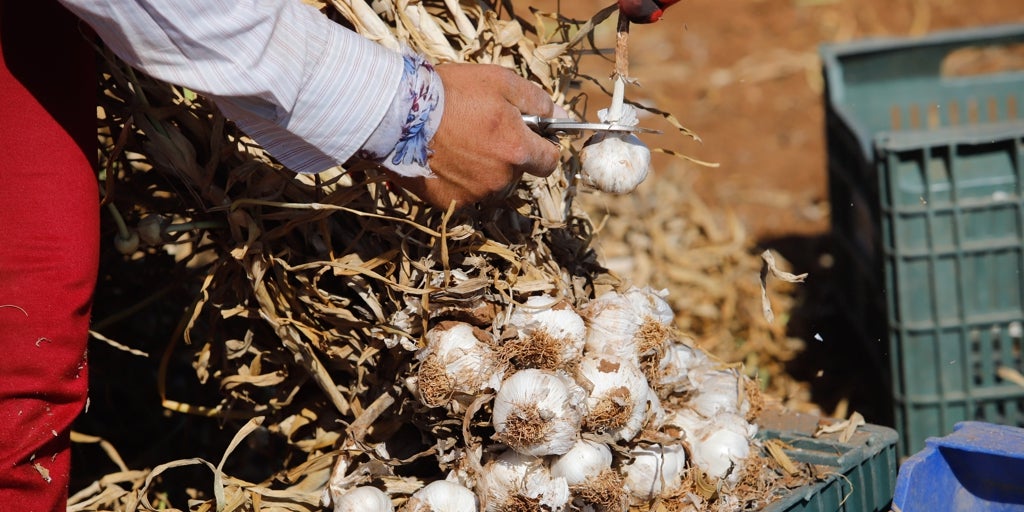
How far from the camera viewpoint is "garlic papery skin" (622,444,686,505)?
1691 millimetres

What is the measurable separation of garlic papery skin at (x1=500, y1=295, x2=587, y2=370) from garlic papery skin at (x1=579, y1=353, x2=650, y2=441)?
4cm

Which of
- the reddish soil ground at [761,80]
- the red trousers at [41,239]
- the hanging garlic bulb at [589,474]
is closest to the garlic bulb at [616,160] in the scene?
the hanging garlic bulb at [589,474]

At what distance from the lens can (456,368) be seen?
1.61 metres

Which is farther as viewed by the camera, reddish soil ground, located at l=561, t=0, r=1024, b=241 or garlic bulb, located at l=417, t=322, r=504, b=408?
reddish soil ground, located at l=561, t=0, r=1024, b=241

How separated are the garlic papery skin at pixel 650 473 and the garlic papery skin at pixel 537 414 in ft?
0.54

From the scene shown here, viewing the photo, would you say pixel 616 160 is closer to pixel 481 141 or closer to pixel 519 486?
pixel 481 141

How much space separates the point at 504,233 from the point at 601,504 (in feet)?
1.73

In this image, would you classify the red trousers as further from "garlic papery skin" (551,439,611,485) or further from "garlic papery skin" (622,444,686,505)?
"garlic papery skin" (622,444,686,505)

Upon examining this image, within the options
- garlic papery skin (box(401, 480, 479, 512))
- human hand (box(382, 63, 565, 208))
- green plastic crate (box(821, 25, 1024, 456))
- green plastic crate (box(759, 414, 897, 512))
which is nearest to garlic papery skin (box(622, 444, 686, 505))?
green plastic crate (box(759, 414, 897, 512))

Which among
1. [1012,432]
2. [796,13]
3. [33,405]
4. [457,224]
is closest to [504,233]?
[457,224]

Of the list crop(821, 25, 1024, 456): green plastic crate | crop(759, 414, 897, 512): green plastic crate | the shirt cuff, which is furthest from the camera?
crop(821, 25, 1024, 456): green plastic crate

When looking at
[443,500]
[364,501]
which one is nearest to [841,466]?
[443,500]

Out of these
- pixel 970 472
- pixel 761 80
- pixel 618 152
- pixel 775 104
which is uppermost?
pixel 761 80

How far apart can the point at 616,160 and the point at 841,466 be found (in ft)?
2.28
